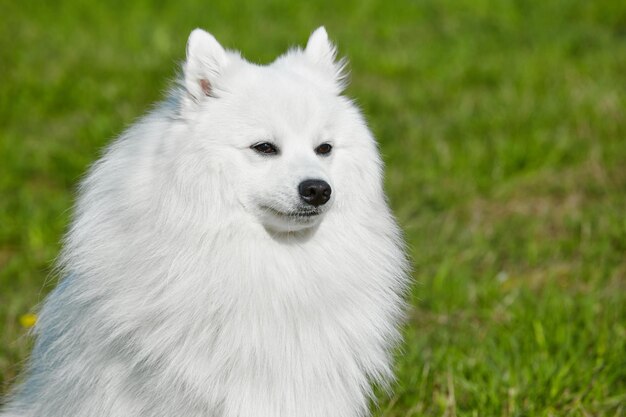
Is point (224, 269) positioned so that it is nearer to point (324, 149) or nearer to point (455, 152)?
point (324, 149)

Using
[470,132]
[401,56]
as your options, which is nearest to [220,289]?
[470,132]

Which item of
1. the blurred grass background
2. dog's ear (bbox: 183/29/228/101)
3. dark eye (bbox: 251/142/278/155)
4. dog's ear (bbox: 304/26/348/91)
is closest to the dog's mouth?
dark eye (bbox: 251/142/278/155)

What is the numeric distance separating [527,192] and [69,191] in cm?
344

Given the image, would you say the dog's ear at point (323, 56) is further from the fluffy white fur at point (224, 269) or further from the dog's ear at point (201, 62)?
the dog's ear at point (201, 62)

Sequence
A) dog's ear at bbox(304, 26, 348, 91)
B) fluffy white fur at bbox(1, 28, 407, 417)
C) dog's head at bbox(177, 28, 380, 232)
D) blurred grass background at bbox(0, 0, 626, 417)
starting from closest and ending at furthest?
fluffy white fur at bbox(1, 28, 407, 417) < dog's head at bbox(177, 28, 380, 232) < dog's ear at bbox(304, 26, 348, 91) < blurred grass background at bbox(0, 0, 626, 417)

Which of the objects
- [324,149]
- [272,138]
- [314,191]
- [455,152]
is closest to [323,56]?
[324,149]

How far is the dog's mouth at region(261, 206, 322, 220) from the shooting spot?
11.2 feet

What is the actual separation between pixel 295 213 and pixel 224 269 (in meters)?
0.33

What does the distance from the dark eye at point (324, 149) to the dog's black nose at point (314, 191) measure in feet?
0.96

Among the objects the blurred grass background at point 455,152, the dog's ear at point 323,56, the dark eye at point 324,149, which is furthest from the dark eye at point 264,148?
the blurred grass background at point 455,152

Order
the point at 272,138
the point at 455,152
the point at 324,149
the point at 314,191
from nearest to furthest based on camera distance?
the point at 314,191, the point at 272,138, the point at 324,149, the point at 455,152

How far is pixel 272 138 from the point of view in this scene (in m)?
3.50

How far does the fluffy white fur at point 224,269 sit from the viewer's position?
3.32 m

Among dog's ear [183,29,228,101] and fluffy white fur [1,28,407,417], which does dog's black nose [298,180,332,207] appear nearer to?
fluffy white fur [1,28,407,417]
